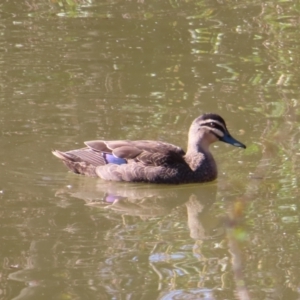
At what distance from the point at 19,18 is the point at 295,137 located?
6.68 meters

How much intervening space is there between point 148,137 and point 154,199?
5.30 ft

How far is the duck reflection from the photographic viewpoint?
9383mm

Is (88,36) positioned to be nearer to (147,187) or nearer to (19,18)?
(19,18)

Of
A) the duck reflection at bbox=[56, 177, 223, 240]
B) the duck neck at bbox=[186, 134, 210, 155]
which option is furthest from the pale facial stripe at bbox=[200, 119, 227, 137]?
the duck reflection at bbox=[56, 177, 223, 240]

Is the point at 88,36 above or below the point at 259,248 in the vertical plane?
below

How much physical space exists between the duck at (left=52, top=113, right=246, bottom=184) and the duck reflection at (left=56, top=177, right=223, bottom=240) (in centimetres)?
9

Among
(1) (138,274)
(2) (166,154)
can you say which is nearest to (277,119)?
(2) (166,154)

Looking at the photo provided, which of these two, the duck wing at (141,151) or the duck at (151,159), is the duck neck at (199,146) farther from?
the duck wing at (141,151)

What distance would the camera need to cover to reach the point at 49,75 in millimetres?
13617

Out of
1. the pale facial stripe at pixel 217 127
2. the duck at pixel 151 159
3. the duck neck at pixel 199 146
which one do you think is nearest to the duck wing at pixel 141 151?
the duck at pixel 151 159

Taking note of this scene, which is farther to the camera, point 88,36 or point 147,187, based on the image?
point 88,36

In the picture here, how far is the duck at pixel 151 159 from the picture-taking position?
10.6m

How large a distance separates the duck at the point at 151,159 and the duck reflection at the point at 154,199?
0.09m

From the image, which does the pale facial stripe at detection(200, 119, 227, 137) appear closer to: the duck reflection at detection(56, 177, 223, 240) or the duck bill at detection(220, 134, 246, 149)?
the duck bill at detection(220, 134, 246, 149)
